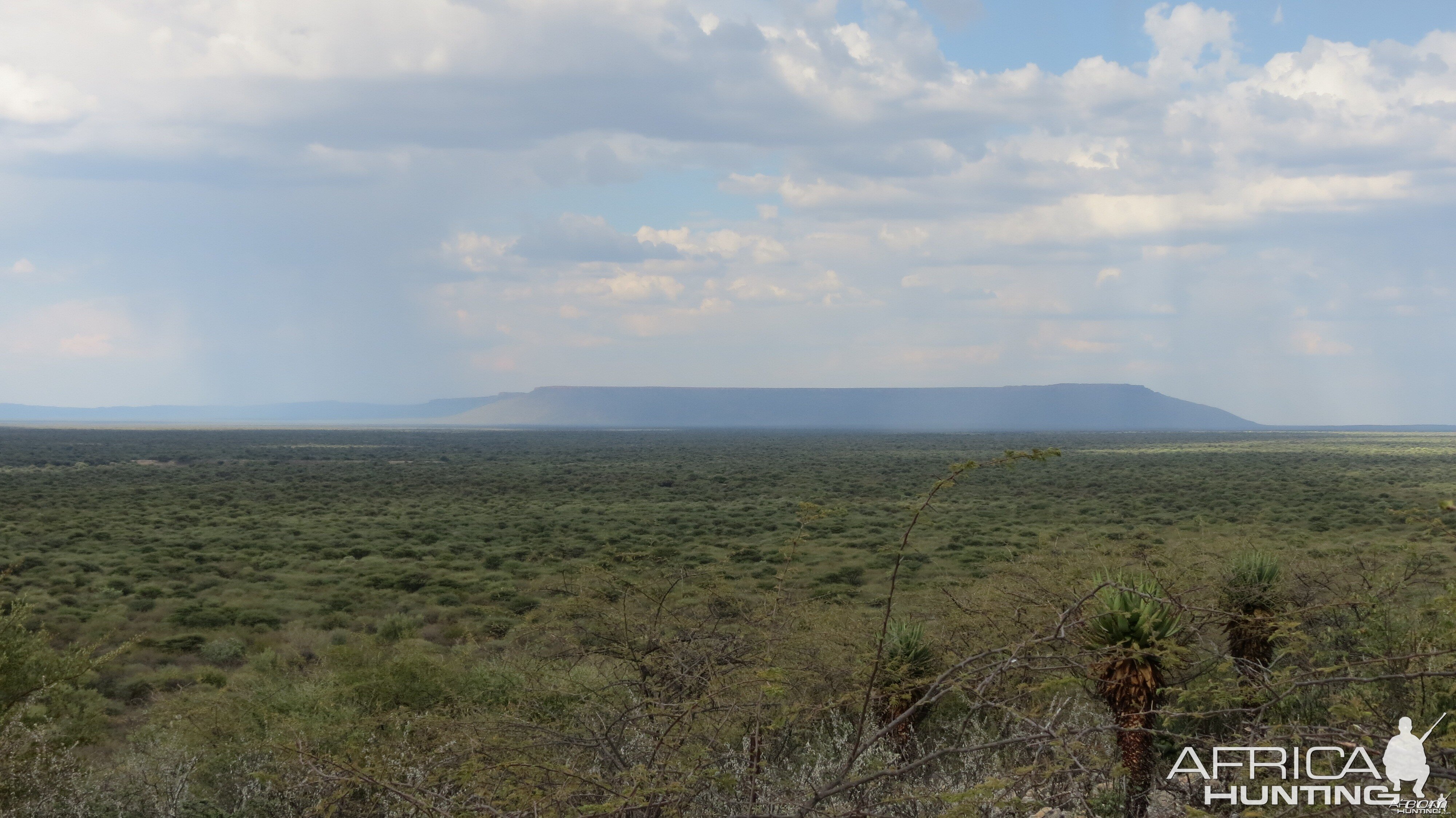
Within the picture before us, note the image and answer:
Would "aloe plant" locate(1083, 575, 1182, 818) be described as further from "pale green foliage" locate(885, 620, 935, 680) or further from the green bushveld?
"pale green foliage" locate(885, 620, 935, 680)

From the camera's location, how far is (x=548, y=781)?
5.13 m

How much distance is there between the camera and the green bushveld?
530 centimetres

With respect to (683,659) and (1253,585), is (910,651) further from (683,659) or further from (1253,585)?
(1253,585)

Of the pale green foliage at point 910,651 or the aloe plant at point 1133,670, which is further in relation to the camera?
the pale green foliage at point 910,651

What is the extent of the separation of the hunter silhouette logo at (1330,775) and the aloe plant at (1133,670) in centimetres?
34

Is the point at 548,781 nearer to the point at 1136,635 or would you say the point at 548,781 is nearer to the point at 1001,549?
the point at 1136,635

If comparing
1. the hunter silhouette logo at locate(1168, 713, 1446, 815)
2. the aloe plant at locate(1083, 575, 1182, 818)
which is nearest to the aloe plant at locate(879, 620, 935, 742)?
the aloe plant at locate(1083, 575, 1182, 818)

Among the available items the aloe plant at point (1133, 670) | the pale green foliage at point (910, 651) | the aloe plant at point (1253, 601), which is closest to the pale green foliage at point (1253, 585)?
the aloe plant at point (1253, 601)

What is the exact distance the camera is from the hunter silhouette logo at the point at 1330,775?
4.06m

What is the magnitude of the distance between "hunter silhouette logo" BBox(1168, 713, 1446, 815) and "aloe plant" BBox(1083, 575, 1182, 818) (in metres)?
0.34

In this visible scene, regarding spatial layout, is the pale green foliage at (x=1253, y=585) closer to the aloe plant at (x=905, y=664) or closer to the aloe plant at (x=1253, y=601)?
the aloe plant at (x=1253, y=601)

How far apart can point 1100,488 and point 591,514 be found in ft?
95.5

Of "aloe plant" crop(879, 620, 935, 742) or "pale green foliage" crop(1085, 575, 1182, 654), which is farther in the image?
"aloe plant" crop(879, 620, 935, 742)

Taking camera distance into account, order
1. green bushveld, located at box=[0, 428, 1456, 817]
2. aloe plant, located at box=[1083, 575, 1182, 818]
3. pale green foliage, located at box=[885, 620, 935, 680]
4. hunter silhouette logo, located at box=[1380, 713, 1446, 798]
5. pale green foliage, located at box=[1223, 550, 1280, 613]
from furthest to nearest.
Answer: pale green foliage, located at box=[885, 620, 935, 680] < pale green foliage, located at box=[1223, 550, 1280, 613] < aloe plant, located at box=[1083, 575, 1182, 818] < green bushveld, located at box=[0, 428, 1456, 817] < hunter silhouette logo, located at box=[1380, 713, 1446, 798]
